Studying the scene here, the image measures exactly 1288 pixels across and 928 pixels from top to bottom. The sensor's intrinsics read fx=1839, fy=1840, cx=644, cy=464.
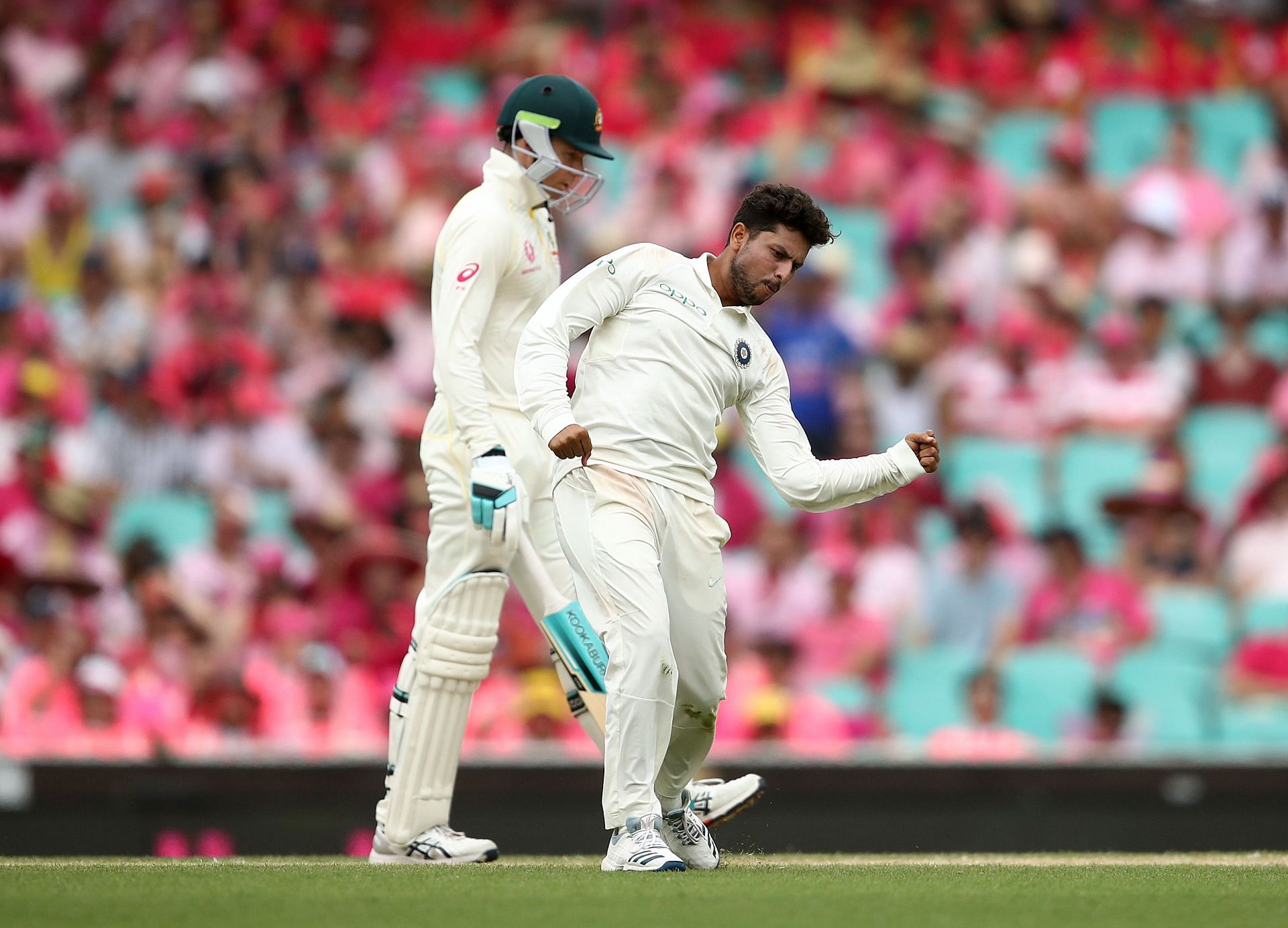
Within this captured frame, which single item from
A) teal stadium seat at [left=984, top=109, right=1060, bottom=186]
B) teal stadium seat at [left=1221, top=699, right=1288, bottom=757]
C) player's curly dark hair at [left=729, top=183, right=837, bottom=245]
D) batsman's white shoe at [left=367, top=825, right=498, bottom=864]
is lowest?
teal stadium seat at [left=1221, top=699, right=1288, bottom=757]

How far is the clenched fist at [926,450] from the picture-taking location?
511cm

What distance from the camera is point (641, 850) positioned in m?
4.86

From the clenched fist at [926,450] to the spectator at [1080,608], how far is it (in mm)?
3963

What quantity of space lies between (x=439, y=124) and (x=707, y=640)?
8756 mm

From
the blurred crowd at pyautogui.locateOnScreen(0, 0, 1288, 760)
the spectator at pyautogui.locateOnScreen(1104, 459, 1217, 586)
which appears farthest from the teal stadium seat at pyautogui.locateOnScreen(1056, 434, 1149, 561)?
the spectator at pyautogui.locateOnScreen(1104, 459, 1217, 586)

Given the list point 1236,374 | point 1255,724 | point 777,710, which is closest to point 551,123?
point 777,710

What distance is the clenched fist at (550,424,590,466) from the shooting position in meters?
4.71

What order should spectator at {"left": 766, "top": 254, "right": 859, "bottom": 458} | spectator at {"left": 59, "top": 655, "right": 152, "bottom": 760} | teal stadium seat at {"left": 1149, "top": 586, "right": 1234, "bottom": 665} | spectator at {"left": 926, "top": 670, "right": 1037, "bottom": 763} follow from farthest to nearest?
spectator at {"left": 766, "top": 254, "right": 859, "bottom": 458} < teal stadium seat at {"left": 1149, "top": 586, "right": 1234, "bottom": 665} < spectator at {"left": 59, "top": 655, "right": 152, "bottom": 760} < spectator at {"left": 926, "top": 670, "right": 1037, "bottom": 763}

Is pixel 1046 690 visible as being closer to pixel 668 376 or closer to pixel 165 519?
pixel 668 376

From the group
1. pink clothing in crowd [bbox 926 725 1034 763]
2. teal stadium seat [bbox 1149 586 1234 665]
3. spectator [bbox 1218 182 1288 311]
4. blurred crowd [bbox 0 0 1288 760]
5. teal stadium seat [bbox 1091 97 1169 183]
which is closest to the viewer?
pink clothing in crowd [bbox 926 725 1034 763]

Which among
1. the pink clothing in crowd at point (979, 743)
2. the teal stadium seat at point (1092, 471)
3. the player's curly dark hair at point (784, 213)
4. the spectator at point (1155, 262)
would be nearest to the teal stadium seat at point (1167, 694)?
the pink clothing in crowd at point (979, 743)

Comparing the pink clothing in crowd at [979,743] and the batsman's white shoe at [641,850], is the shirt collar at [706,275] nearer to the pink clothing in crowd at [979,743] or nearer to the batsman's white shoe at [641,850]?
the batsman's white shoe at [641,850]

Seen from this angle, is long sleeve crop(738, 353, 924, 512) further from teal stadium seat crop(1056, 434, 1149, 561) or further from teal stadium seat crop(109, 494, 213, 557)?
teal stadium seat crop(109, 494, 213, 557)

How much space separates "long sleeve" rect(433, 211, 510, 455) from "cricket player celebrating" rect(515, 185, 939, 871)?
1.15 feet
